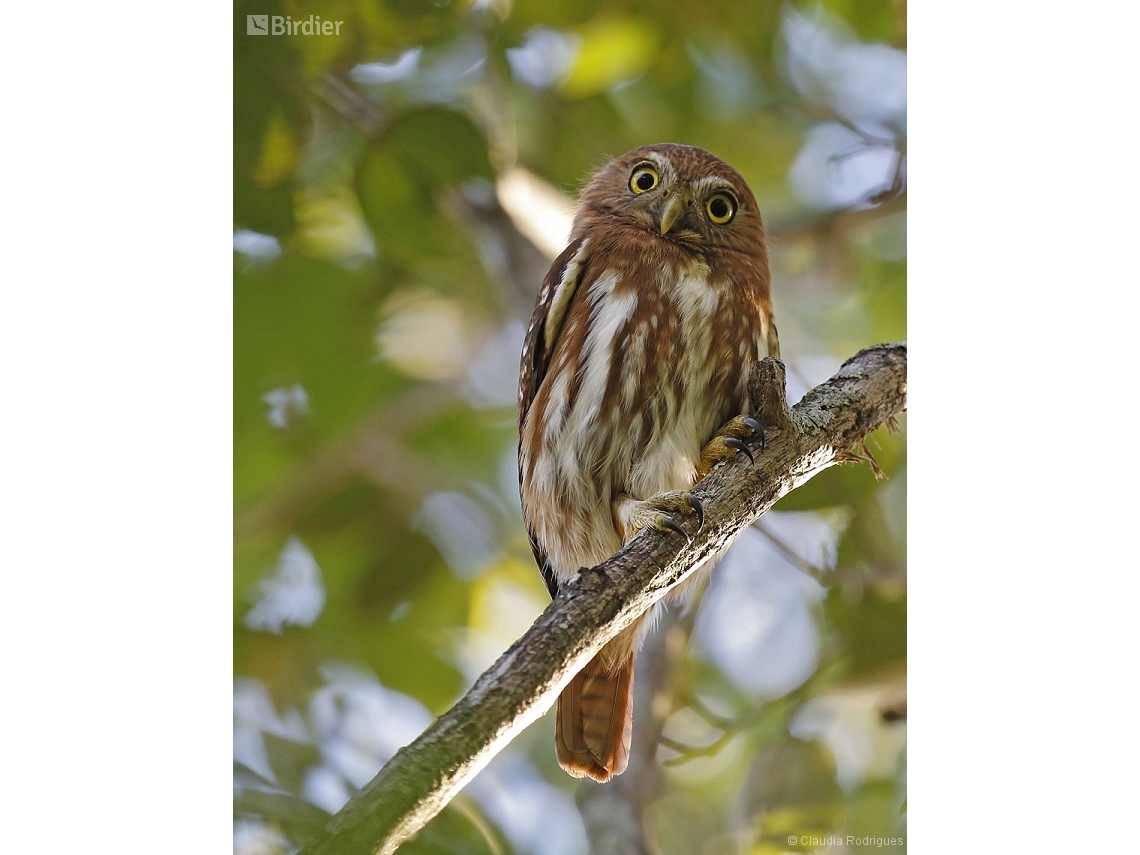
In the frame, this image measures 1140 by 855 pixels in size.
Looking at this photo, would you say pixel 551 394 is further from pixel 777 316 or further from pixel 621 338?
pixel 777 316

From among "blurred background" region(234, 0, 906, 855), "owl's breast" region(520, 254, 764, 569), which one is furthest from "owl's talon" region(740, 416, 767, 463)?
→ "blurred background" region(234, 0, 906, 855)

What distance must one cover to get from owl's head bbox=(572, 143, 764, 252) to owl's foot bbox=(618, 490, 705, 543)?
670 millimetres

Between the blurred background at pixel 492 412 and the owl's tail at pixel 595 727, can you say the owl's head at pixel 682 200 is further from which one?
the owl's tail at pixel 595 727

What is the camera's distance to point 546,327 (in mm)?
2338

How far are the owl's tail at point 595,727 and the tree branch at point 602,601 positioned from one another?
433 millimetres

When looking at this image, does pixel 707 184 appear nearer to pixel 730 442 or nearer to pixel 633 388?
pixel 633 388

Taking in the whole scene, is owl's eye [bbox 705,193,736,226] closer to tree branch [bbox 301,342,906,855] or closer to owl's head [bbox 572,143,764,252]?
owl's head [bbox 572,143,764,252]

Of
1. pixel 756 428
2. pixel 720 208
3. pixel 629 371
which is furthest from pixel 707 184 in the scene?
pixel 756 428

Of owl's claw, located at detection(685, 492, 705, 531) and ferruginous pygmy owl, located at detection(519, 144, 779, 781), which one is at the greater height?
ferruginous pygmy owl, located at detection(519, 144, 779, 781)

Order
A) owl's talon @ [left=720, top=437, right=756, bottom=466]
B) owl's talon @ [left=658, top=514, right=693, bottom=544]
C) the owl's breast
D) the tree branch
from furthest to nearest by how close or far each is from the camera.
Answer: the owl's breast → owl's talon @ [left=720, top=437, right=756, bottom=466] → owl's talon @ [left=658, top=514, right=693, bottom=544] → the tree branch

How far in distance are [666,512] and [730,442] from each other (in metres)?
0.24

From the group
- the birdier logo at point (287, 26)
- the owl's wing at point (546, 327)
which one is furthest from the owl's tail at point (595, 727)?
the birdier logo at point (287, 26)

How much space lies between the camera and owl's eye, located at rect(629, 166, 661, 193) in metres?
2.38

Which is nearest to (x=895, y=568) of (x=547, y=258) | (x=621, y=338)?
(x=621, y=338)
